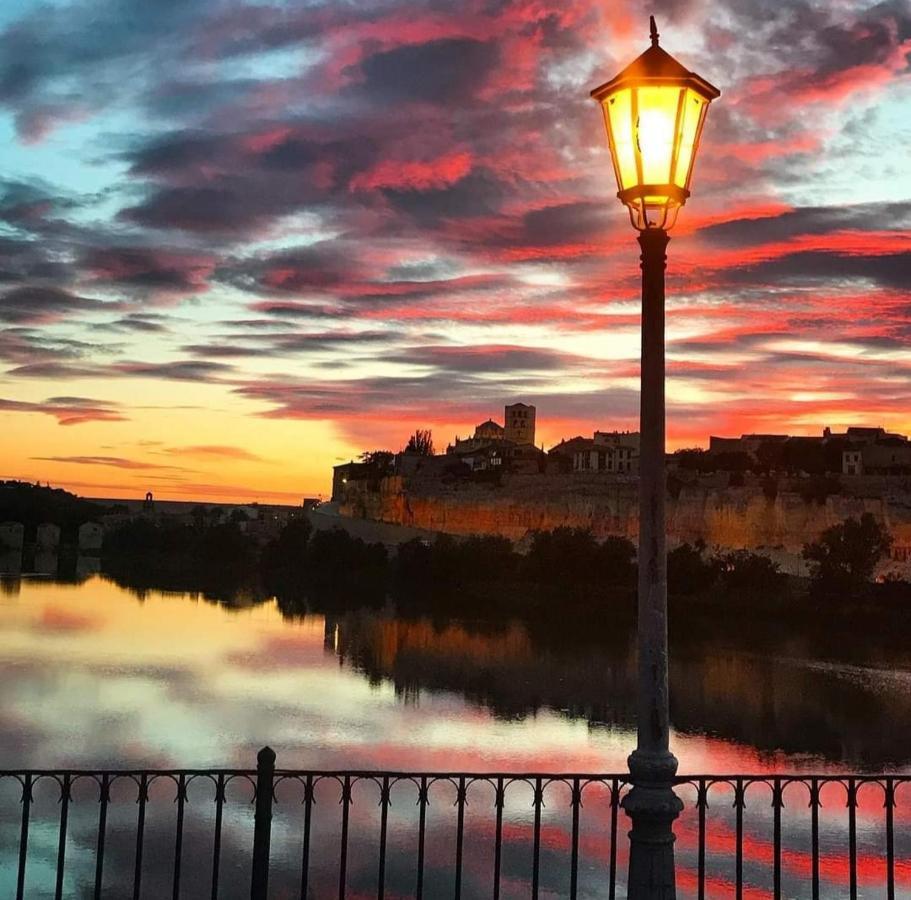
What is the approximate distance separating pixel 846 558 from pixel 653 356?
1769 inches

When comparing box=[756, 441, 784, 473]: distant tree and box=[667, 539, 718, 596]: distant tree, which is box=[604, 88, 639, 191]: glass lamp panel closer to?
box=[667, 539, 718, 596]: distant tree

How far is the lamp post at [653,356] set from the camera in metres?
3.55

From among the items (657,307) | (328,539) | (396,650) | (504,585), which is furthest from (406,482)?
(657,307)

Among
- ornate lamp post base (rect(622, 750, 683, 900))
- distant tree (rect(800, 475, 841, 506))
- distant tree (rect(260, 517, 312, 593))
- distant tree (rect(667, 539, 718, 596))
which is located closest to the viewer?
ornate lamp post base (rect(622, 750, 683, 900))

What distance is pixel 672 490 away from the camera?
66312mm

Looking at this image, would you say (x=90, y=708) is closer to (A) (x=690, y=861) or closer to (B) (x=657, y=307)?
(A) (x=690, y=861)

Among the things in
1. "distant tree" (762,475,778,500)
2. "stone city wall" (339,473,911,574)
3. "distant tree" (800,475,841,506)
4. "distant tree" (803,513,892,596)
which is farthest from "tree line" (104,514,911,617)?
"distant tree" (800,475,841,506)

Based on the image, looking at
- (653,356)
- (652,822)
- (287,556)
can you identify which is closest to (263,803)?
(652,822)

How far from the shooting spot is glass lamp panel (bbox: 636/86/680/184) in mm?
3568

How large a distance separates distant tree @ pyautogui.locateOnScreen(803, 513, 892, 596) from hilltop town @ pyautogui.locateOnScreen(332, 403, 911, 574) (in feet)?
19.5

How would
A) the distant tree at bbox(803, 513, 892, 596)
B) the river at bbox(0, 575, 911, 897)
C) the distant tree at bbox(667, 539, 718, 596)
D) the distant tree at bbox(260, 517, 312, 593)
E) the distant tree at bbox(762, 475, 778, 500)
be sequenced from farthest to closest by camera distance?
the distant tree at bbox(260, 517, 312, 593) → the distant tree at bbox(762, 475, 778, 500) → the distant tree at bbox(667, 539, 718, 596) → the distant tree at bbox(803, 513, 892, 596) → the river at bbox(0, 575, 911, 897)

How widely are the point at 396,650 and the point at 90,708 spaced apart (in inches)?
505

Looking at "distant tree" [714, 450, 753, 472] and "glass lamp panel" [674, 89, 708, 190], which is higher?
"distant tree" [714, 450, 753, 472]

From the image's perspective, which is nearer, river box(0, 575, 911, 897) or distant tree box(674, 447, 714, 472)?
river box(0, 575, 911, 897)
